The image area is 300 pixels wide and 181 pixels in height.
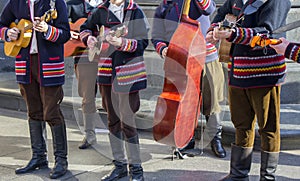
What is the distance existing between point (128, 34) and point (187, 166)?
146 centimetres

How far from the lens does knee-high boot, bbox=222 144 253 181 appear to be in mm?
4031

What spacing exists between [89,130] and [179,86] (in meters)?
2.07

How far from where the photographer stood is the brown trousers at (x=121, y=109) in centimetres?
421

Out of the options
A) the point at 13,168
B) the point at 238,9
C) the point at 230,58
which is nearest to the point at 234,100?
the point at 230,58

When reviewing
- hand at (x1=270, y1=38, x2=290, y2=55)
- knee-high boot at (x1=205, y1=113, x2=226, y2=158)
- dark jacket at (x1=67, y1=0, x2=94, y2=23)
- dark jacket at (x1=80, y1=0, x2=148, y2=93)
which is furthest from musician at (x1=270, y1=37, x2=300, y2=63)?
dark jacket at (x1=67, y1=0, x2=94, y2=23)

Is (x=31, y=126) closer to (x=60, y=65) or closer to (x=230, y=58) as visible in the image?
(x=60, y=65)

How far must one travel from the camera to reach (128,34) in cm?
413

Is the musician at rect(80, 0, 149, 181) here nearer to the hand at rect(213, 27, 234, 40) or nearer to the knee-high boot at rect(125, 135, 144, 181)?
the knee-high boot at rect(125, 135, 144, 181)

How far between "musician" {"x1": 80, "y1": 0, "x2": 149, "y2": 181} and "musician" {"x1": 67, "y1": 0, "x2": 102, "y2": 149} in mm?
919

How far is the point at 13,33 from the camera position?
4.39m

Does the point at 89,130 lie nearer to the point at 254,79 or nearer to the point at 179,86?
the point at 179,86

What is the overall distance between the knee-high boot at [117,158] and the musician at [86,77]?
107cm

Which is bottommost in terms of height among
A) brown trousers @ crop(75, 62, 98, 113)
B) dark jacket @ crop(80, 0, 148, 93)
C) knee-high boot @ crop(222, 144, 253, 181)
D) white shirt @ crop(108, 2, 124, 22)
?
knee-high boot @ crop(222, 144, 253, 181)

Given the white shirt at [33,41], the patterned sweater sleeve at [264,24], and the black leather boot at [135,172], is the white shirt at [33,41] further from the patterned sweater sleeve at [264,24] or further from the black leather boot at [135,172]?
the patterned sweater sleeve at [264,24]
